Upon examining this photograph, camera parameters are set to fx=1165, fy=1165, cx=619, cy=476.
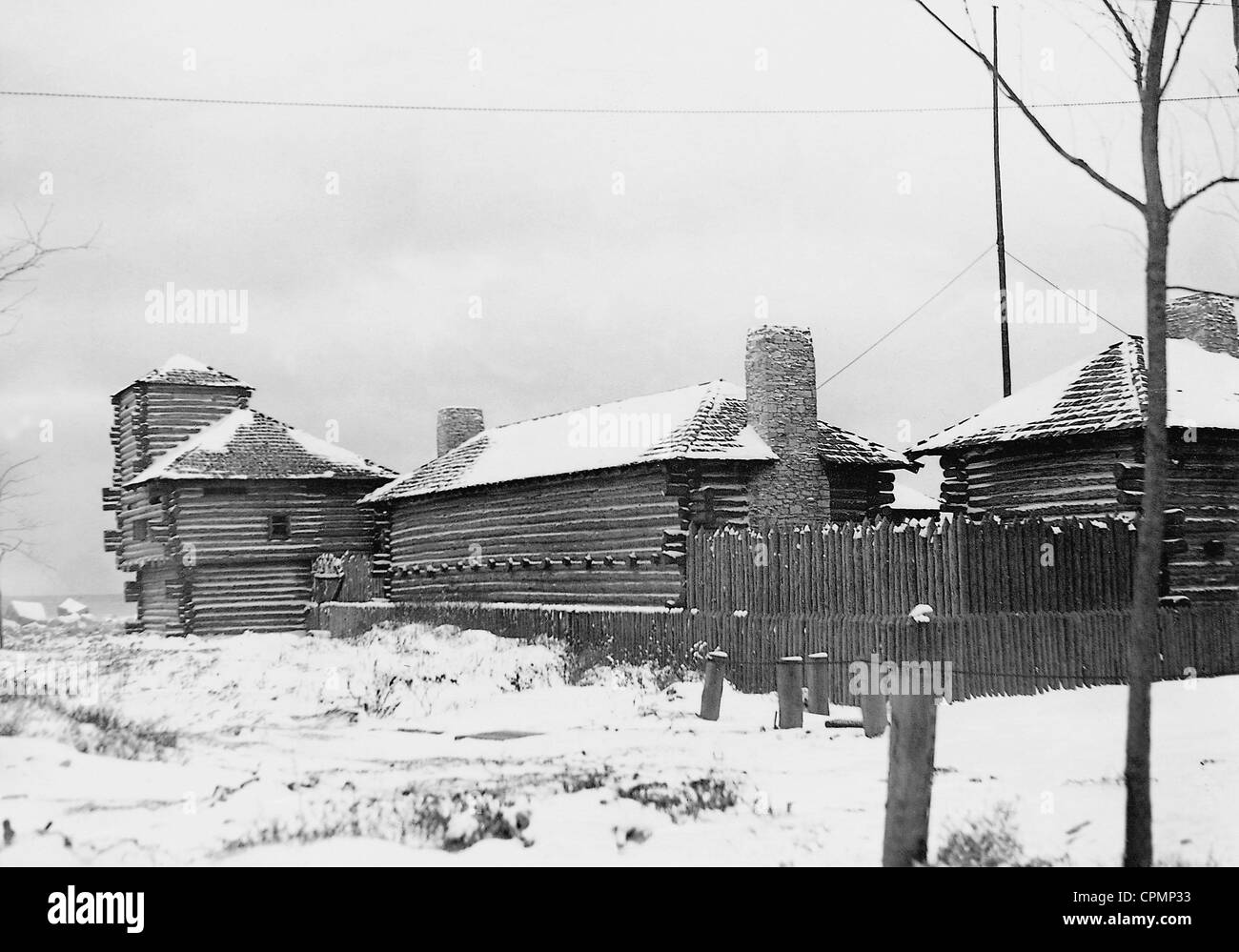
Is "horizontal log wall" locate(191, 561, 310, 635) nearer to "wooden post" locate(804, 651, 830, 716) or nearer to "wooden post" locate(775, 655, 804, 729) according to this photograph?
"wooden post" locate(804, 651, 830, 716)

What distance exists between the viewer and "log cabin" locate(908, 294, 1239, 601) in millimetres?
19672

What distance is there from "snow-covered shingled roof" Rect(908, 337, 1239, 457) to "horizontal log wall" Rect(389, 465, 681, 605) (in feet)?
19.9

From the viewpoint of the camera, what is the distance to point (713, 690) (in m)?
13.5

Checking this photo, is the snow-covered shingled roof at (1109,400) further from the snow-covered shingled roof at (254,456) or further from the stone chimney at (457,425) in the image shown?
the snow-covered shingled roof at (254,456)

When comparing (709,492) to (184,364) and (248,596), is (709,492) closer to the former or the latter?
(248,596)

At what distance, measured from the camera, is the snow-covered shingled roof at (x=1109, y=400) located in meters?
19.8

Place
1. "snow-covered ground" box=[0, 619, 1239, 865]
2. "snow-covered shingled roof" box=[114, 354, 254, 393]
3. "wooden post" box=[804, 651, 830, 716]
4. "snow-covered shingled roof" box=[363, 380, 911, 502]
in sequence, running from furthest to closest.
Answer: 1. "snow-covered shingled roof" box=[114, 354, 254, 393]
2. "snow-covered shingled roof" box=[363, 380, 911, 502]
3. "wooden post" box=[804, 651, 830, 716]
4. "snow-covered ground" box=[0, 619, 1239, 865]

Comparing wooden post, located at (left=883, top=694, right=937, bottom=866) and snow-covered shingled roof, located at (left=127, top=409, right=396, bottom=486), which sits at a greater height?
snow-covered shingled roof, located at (left=127, top=409, right=396, bottom=486)

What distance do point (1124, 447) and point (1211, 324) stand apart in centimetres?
436

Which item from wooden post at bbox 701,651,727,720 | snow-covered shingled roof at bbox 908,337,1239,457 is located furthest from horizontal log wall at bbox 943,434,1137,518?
wooden post at bbox 701,651,727,720

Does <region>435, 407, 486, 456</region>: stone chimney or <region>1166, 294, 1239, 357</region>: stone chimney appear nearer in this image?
<region>1166, 294, 1239, 357</region>: stone chimney
